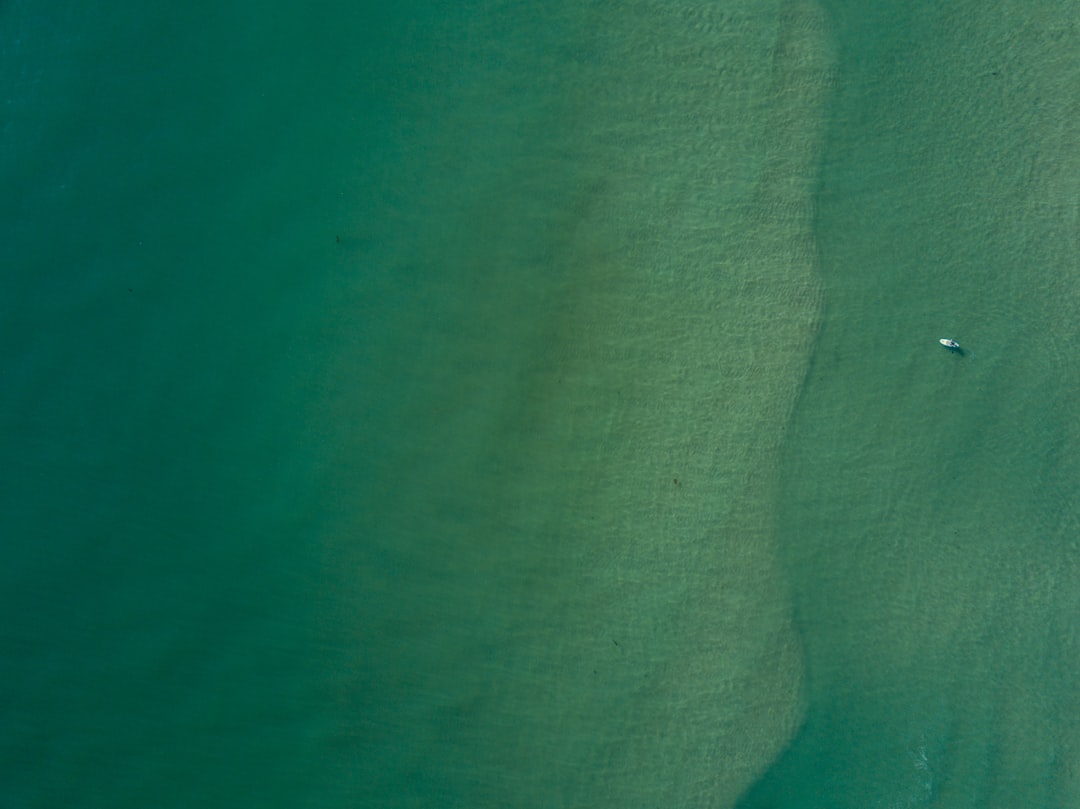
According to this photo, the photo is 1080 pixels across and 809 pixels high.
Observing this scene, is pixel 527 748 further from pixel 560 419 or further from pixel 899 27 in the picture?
pixel 899 27

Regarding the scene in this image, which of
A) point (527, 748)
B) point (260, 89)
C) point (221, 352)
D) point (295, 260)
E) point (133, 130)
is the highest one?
point (260, 89)

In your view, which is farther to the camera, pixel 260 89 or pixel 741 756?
pixel 260 89

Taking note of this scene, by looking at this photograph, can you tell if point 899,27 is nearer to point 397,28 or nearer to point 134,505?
point 397,28

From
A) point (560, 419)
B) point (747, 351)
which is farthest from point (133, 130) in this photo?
point (747, 351)

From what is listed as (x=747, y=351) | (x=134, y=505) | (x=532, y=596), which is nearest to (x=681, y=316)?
A: (x=747, y=351)

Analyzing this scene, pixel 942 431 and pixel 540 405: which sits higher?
pixel 942 431

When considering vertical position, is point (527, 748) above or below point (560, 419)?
below
